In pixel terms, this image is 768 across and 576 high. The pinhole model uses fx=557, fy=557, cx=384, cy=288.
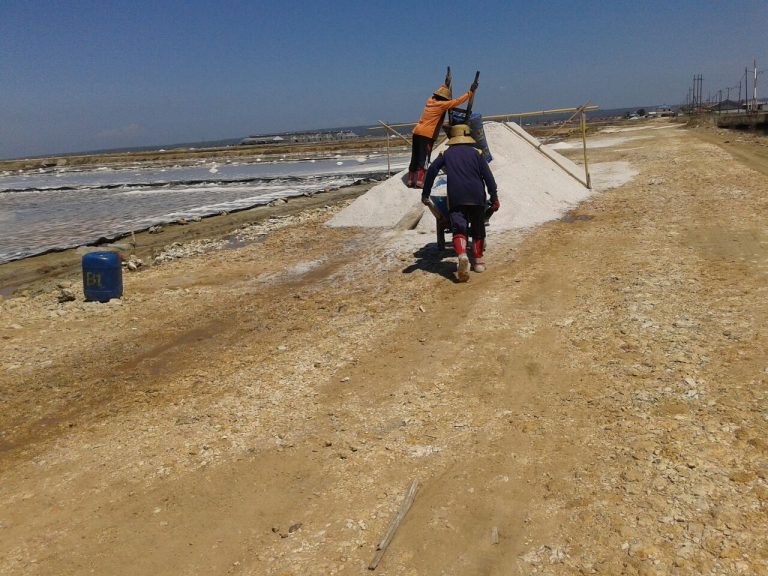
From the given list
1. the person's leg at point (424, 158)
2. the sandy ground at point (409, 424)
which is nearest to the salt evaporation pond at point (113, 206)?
the person's leg at point (424, 158)

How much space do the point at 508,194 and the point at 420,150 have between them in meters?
2.07

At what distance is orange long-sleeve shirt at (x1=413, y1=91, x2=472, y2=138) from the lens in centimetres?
988

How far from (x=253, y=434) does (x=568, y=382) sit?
94.2 inches

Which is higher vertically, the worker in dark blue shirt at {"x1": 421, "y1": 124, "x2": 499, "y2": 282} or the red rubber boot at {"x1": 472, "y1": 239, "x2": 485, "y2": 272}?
the worker in dark blue shirt at {"x1": 421, "y1": 124, "x2": 499, "y2": 282}

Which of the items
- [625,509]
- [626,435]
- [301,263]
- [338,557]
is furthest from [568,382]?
[301,263]

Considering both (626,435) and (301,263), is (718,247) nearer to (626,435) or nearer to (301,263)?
(626,435)

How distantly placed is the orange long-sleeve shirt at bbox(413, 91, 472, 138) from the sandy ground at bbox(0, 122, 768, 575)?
3.56 metres

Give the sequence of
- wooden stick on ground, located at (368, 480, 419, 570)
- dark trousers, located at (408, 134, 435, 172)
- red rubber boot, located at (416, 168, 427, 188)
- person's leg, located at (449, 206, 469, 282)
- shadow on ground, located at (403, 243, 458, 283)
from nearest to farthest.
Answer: wooden stick on ground, located at (368, 480, 419, 570) → person's leg, located at (449, 206, 469, 282) → shadow on ground, located at (403, 243, 458, 283) → dark trousers, located at (408, 134, 435, 172) → red rubber boot, located at (416, 168, 427, 188)

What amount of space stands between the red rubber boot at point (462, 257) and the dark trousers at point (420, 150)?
356 cm

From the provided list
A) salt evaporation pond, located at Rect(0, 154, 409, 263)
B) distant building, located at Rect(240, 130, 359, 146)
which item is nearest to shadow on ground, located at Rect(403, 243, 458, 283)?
salt evaporation pond, located at Rect(0, 154, 409, 263)

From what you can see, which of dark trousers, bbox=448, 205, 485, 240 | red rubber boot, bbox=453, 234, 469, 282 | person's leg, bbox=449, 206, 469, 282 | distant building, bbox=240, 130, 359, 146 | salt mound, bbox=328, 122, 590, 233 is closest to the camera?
red rubber boot, bbox=453, 234, 469, 282

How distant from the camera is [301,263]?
9445 mm

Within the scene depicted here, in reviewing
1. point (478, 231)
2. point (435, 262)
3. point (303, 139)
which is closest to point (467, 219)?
point (478, 231)

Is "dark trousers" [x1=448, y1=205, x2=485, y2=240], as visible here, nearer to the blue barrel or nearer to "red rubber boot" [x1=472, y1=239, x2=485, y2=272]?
"red rubber boot" [x1=472, y1=239, x2=485, y2=272]
